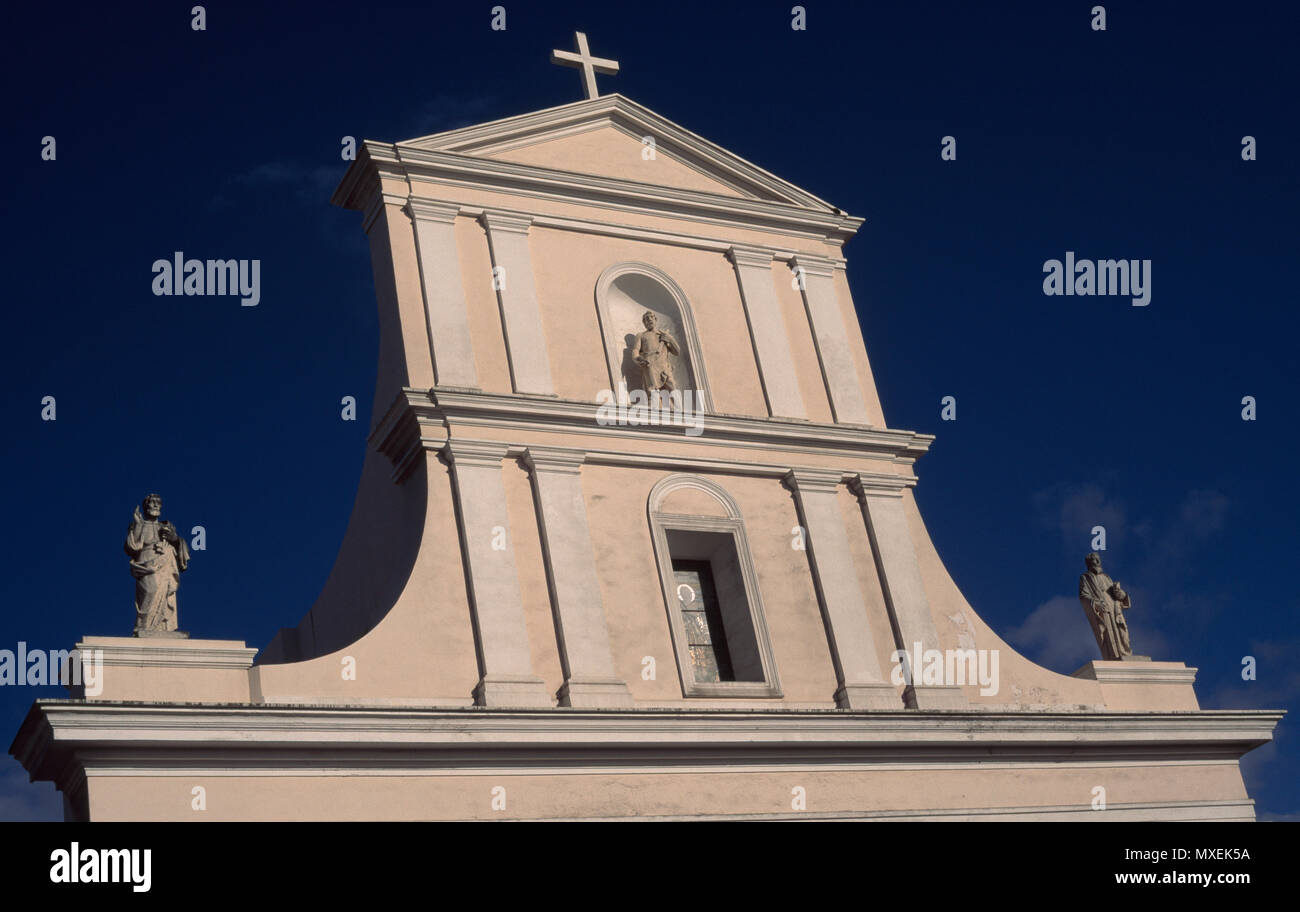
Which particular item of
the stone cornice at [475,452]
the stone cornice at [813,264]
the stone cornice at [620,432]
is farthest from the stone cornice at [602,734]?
the stone cornice at [813,264]

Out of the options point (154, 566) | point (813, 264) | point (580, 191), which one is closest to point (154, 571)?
point (154, 566)

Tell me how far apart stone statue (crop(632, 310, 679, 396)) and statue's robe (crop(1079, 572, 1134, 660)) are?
5.38m

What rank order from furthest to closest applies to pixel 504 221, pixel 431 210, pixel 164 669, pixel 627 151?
pixel 627 151 < pixel 504 221 < pixel 431 210 < pixel 164 669

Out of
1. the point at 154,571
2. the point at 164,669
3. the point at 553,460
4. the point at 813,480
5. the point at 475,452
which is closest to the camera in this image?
the point at 164,669

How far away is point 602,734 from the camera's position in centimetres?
1434

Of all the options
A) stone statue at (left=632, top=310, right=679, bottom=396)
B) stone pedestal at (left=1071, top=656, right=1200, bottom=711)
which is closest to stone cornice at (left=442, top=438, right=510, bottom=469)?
stone statue at (left=632, top=310, right=679, bottom=396)

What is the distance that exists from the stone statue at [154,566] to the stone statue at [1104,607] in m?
10.1

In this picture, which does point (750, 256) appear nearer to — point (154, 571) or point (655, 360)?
point (655, 360)

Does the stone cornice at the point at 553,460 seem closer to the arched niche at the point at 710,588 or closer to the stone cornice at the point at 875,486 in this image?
the arched niche at the point at 710,588

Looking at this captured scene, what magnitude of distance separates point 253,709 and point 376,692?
130 cm

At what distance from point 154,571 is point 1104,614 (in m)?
10.5

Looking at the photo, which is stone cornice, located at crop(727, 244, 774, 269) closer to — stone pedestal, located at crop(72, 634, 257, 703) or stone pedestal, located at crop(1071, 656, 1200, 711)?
stone pedestal, located at crop(1071, 656, 1200, 711)
